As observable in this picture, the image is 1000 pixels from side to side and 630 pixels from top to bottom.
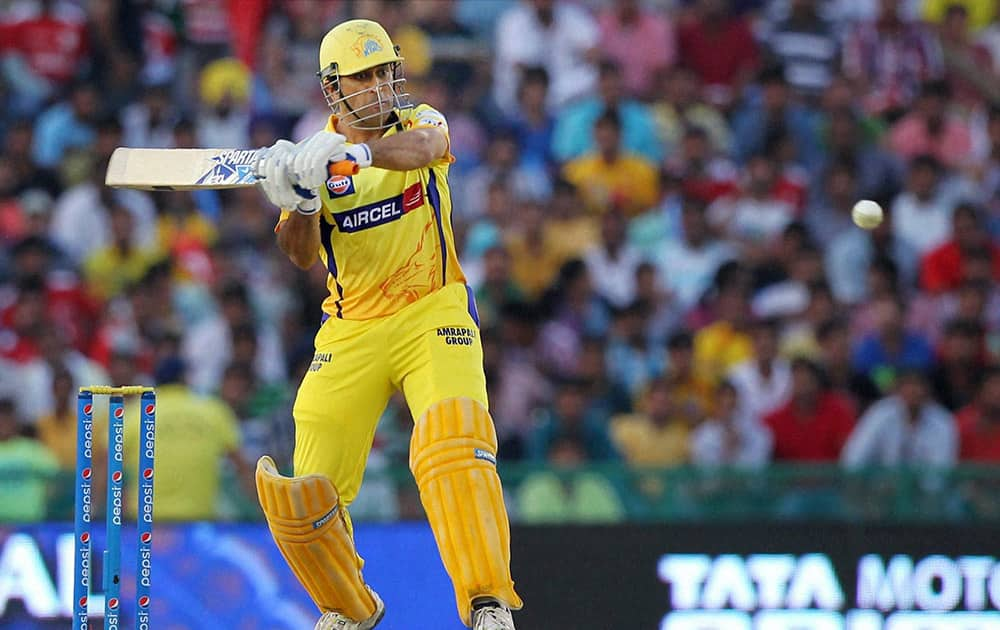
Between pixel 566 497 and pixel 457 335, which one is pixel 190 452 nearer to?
pixel 566 497

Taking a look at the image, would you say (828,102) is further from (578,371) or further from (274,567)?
(274,567)

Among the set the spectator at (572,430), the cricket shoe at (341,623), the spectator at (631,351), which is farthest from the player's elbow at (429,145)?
the spectator at (631,351)

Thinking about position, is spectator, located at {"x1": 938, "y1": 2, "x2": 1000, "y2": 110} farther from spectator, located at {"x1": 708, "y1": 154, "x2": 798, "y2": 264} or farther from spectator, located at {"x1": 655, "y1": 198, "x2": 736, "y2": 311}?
spectator, located at {"x1": 655, "y1": 198, "x2": 736, "y2": 311}

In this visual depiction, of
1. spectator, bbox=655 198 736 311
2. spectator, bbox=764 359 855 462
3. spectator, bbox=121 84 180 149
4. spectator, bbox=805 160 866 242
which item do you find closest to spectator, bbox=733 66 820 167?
spectator, bbox=805 160 866 242

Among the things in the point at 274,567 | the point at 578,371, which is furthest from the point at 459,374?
the point at 578,371

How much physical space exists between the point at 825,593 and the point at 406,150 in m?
3.61

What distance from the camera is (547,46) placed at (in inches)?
489

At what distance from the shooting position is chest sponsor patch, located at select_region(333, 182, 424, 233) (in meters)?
6.50

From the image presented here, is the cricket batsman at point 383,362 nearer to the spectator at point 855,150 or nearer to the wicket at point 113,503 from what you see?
the wicket at point 113,503

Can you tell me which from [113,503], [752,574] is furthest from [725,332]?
[113,503]

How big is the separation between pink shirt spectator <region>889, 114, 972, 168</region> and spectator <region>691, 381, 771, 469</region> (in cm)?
279

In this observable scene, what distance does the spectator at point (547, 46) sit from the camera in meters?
12.3

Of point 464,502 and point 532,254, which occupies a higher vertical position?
point 532,254

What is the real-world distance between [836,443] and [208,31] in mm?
5441
